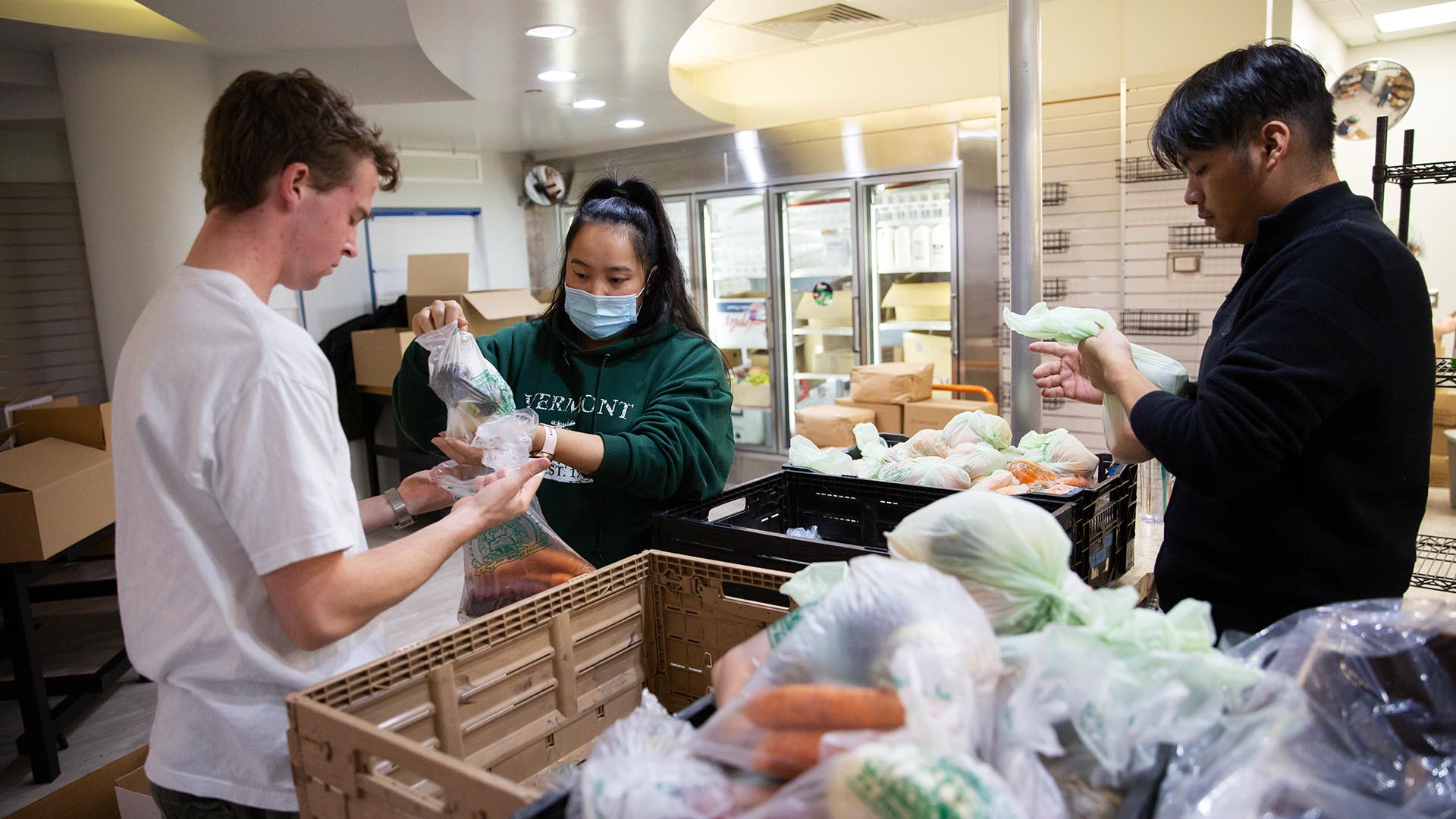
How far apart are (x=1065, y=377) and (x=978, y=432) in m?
0.71

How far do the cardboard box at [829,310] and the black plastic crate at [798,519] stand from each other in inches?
165

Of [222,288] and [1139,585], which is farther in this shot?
[1139,585]

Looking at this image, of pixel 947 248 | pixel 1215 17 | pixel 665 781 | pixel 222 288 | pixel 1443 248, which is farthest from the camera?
pixel 1443 248

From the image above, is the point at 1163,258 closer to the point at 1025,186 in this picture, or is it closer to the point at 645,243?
the point at 1025,186

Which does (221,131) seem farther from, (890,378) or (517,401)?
(890,378)

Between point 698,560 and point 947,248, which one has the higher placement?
point 947,248

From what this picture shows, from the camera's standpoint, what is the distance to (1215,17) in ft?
15.9

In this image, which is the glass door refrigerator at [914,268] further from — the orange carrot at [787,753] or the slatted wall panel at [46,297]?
the orange carrot at [787,753]

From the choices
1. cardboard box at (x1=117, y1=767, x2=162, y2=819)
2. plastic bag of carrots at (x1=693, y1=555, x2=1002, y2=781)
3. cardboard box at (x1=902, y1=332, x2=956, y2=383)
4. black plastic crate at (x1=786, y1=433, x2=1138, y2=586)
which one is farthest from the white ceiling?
cardboard box at (x1=117, y1=767, x2=162, y2=819)

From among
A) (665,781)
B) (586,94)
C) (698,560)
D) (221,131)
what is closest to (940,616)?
(665,781)

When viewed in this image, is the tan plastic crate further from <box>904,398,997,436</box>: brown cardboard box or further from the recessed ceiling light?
<box>904,398,997,436</box>: brown cardboard box

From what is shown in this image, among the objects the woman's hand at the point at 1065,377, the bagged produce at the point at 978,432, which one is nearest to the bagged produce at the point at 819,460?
the bagged produce at the point at 978,432

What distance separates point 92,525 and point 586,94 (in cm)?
339

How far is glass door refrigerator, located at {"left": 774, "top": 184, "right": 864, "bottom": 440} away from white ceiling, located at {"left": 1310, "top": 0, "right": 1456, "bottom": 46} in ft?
9.78
